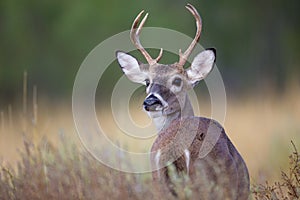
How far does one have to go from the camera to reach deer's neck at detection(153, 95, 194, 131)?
7547 millimetres

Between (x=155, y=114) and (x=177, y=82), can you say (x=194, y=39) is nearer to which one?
(x=177, y=82)

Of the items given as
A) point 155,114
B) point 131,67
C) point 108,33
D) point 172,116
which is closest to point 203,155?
point 155,114

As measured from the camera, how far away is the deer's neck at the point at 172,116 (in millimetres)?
7547

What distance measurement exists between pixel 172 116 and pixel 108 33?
712 inches

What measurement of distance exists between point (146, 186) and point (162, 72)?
227 cm

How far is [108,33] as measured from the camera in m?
25.6

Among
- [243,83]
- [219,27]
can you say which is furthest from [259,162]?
[219,27]

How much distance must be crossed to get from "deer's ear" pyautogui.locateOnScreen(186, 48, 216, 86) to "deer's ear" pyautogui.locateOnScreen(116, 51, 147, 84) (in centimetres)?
40

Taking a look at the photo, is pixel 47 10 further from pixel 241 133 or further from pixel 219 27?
pixel 241 133

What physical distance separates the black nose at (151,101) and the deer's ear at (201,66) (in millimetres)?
520

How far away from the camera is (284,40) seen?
26.7 metres

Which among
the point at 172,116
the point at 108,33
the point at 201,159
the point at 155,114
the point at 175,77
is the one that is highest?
the point at 201,159

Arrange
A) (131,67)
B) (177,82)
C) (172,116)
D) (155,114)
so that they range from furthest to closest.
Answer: (131,67) < (177,82) < (172,116) < (155,114)

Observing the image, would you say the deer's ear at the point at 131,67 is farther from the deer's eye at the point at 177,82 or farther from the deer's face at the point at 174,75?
the deer's eye at the point at 177,82
